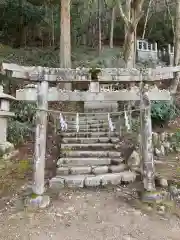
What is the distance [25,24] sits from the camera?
16.7m

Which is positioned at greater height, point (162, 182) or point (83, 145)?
point (83, 145)

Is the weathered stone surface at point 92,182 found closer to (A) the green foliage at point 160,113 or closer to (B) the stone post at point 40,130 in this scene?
(B) the stone post at point 40,130

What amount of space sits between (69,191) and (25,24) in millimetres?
13268

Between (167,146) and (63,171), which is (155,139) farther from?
(63,171)

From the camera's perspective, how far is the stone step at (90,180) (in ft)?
21.3

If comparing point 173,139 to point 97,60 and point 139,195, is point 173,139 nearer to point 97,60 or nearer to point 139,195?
point 139,195

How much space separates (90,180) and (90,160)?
35.7 inches

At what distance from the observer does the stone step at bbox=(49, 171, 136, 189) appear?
6496 mm

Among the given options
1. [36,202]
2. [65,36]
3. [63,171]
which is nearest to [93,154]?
[63,171]

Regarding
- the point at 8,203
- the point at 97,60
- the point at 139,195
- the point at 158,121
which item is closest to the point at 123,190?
the point at 139,195

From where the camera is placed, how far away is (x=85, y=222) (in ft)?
16.9

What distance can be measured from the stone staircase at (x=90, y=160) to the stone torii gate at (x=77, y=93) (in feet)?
3.15

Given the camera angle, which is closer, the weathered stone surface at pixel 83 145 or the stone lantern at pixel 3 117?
the stone lantern at pixel 3 117

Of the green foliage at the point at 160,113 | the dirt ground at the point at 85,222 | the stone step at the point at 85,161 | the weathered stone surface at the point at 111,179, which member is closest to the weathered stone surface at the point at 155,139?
the green foliage at the point at 160,113
